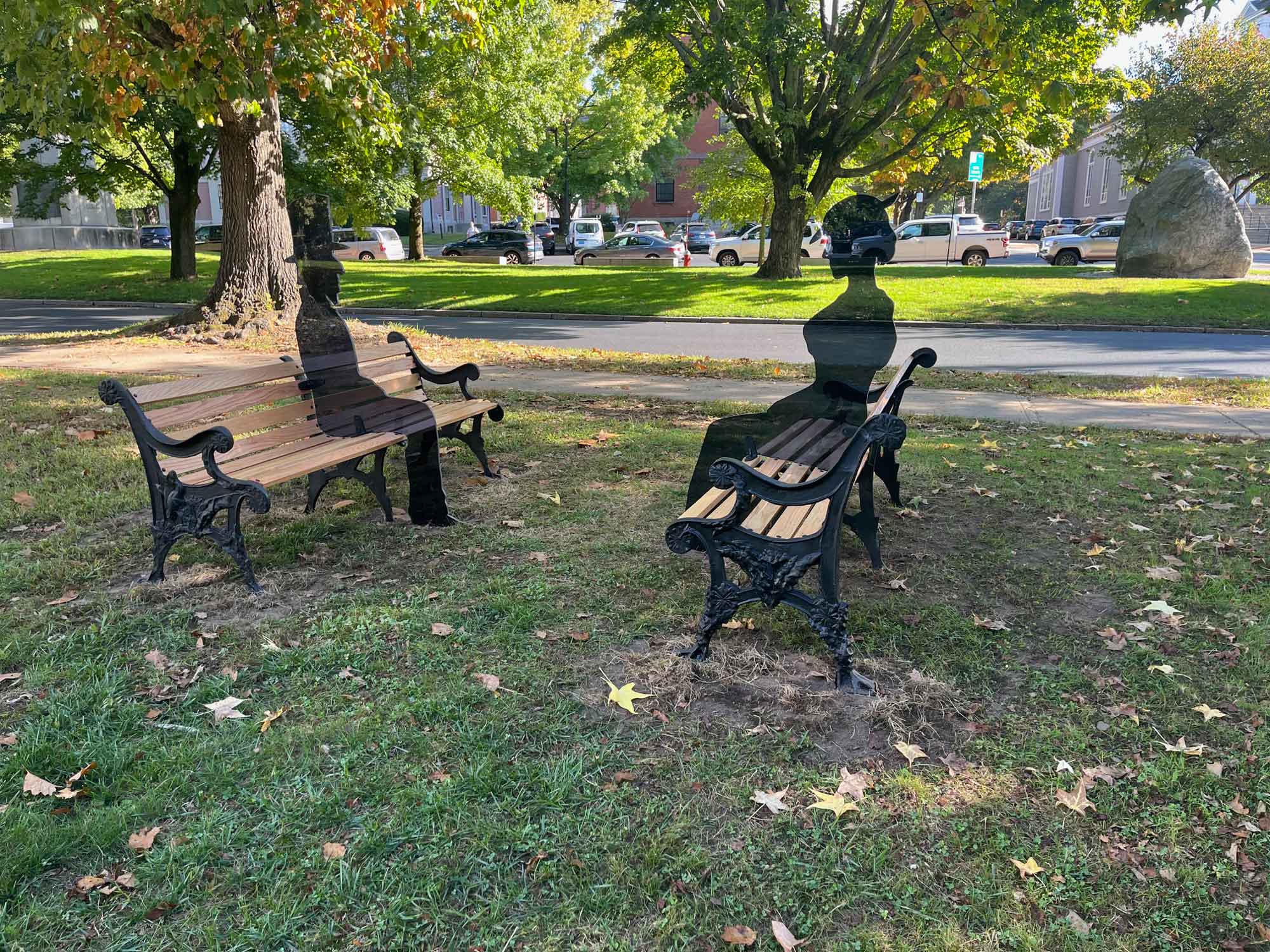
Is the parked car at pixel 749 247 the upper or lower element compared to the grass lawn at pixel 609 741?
upper

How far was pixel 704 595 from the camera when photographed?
4.18 metres

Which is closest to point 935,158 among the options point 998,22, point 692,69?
point 692,69

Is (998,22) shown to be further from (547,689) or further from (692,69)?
(692,69)

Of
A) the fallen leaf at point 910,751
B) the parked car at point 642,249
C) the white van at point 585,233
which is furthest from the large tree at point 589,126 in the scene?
the fallen leaf at point 910,751

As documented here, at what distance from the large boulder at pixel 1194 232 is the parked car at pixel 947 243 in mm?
8169

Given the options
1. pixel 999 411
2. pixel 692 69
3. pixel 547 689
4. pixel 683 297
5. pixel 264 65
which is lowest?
pixel 547 689

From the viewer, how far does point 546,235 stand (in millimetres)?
47875

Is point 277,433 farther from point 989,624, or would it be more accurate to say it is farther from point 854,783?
point 989,624

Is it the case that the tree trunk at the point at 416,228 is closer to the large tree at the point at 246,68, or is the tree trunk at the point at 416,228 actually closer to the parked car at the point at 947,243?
the parked car at the point at 947,243

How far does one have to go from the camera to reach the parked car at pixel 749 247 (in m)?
34.1

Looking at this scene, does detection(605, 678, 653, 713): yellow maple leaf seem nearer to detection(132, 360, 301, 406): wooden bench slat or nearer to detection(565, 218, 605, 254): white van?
detection(132, 360, 301, 406): wooden bench slat

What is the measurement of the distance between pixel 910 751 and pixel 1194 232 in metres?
24.8

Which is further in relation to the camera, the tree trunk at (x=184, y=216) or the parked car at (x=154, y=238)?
the parked car at (x=154, y=238)

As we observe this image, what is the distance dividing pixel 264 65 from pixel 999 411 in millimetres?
8913
